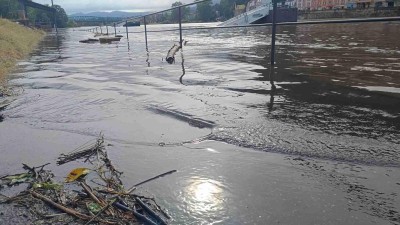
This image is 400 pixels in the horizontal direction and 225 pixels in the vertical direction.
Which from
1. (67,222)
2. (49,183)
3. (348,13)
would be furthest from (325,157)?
(348,13)

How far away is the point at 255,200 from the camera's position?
5.82ft

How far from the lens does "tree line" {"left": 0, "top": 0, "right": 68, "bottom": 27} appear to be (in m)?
53.8

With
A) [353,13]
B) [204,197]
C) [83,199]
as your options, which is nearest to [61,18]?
[353,13]

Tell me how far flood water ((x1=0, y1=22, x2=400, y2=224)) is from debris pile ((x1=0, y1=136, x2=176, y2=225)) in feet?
0.35

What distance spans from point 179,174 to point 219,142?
611mm

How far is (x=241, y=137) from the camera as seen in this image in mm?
2666

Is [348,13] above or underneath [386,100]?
above

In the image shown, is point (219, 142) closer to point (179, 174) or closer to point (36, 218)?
point (179, 174)

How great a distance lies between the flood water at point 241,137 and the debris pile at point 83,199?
11 cm

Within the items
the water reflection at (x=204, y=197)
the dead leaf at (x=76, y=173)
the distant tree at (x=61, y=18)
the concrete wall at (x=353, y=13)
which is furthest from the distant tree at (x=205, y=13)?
the water reflection at (x=204, y=197)

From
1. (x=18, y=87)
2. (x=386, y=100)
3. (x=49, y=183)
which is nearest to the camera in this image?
(x=49, y=183)

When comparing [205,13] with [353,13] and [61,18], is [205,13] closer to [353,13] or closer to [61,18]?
[61,18]

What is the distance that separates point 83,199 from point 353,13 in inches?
2051

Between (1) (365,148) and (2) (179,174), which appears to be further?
(1) (365,148)
